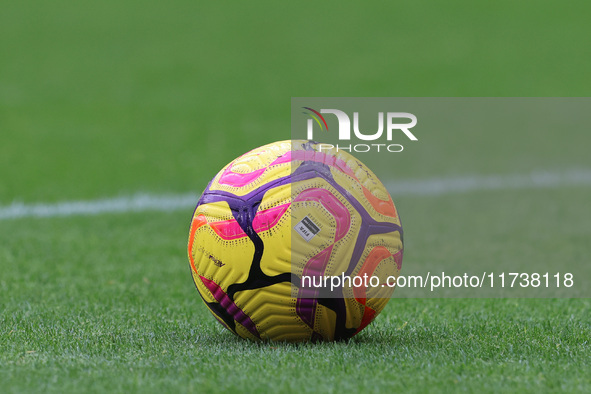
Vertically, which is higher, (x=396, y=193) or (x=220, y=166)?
(x=220, y=166)

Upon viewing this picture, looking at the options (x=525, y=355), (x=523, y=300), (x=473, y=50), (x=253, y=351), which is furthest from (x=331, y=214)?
(x=473, y=50)

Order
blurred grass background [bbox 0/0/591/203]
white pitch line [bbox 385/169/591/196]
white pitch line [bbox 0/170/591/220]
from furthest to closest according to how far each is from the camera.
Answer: blurred grass background [bbox 0/0/591/203]
white pitch line [bbox 385/169/591/196]
white pitch line [bbox 0/170/591/220]

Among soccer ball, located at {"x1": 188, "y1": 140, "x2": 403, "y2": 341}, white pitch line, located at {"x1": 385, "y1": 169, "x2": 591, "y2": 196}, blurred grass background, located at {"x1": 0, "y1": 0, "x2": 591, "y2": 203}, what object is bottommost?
soccer ball, located at {"x1": 188, "y1": 140, "x2": 403, "y2": 341}

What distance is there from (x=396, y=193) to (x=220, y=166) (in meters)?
2.59

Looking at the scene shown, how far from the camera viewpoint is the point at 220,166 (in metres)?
11.6

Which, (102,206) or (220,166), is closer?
(102,206)

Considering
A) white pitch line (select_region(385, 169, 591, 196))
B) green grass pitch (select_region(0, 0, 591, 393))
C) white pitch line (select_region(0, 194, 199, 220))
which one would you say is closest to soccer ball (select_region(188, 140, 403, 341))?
green grass pitch (select_region(0, 0, 591, 393))

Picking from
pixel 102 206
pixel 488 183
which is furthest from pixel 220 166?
pixel 488 183

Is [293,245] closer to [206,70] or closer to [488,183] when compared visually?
[488,183]

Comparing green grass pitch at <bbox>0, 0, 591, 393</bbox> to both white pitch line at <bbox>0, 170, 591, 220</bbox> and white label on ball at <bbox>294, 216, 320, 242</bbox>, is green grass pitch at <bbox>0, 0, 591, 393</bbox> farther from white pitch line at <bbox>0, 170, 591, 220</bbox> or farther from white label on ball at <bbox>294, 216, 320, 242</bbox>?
white label on ball at <bbox>294, 216, 320, 242</bbox>

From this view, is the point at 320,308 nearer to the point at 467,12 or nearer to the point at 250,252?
the point at 250,252

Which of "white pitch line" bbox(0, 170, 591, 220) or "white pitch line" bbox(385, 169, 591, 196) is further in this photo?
"white pitch line" bbox(385, 169, 591, 196)

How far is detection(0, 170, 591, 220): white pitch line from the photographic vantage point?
9.79 metres

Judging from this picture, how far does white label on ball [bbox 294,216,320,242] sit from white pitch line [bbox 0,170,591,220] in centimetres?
602
